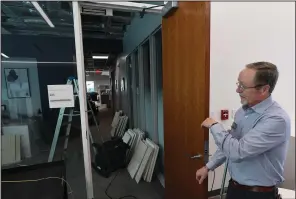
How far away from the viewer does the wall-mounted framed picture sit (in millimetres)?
2534

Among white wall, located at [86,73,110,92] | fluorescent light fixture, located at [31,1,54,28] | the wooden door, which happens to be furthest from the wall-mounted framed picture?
white wall, located at [86,73,110,92]

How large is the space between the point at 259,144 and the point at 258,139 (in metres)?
0.02

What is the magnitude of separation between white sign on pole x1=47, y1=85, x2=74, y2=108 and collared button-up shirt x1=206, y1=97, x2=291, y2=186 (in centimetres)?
160

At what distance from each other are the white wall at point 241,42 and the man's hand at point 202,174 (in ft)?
3.21

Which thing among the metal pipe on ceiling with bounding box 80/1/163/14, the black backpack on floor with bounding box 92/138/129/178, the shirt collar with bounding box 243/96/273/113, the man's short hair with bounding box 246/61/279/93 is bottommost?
the black backpack on floor with bounding box 92/138/129/178

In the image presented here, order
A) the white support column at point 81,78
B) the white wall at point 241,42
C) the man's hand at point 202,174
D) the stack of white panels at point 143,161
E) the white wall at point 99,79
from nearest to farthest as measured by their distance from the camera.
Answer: the man's hand at point 202,174
the white support column at point 81,78
the white wall at point 241,42
the stack of white panels at point 143,161
the white wall at point 99,79

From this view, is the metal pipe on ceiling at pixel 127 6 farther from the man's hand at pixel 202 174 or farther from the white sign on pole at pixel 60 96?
the man's hand at pixel 202 174

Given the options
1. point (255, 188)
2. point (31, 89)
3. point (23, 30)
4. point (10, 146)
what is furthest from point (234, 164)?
point (23, 30)

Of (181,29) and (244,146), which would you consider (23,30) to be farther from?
(244,146)

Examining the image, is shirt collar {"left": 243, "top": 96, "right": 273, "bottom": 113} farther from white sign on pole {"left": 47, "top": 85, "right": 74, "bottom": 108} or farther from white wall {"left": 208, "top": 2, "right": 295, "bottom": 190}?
white sign on pole {"left": 47, "top": 85, "right": 74, "bottom": 108}

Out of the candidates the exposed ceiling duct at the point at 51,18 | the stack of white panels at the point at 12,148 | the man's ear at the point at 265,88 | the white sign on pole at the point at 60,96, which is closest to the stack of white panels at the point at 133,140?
the white sign on pole at the point at 60,96

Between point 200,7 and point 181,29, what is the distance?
30 centimetres

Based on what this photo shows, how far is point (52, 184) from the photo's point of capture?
1.88 metres

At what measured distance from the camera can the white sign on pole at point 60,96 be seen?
204 centimetres
